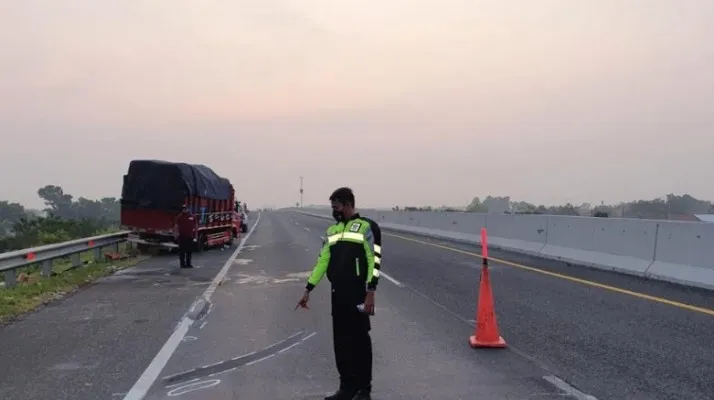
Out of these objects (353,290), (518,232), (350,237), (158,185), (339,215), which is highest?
(158,185)

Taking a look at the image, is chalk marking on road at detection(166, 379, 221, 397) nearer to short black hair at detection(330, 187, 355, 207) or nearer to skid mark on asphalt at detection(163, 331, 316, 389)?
skid mark on asphalt at detection(163, 331, 316, 389)

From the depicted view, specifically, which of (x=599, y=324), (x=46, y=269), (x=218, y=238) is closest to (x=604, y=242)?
(x=599, y=324)

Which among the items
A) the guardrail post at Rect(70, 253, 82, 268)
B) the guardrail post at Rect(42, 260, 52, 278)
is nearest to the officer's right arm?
the guardrail post at Rect(42, 260, 52, 278)

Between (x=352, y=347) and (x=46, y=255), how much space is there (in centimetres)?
1188

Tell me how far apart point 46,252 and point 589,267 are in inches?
512

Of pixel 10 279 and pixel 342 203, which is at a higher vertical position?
pixel 342 203

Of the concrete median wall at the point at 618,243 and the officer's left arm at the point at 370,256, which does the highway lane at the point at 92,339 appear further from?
the concrete median wall at the point at 618,243

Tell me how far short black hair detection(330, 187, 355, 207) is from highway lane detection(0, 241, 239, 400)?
2697 mm

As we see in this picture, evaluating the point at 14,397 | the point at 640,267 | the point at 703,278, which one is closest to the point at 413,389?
the point at 14,397

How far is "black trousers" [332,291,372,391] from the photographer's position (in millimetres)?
6008

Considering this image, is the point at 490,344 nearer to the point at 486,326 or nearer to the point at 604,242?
the point at 486,326

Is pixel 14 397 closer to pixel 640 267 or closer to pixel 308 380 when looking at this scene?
pixel 308 380

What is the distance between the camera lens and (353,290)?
6012 mm

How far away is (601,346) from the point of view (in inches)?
317
